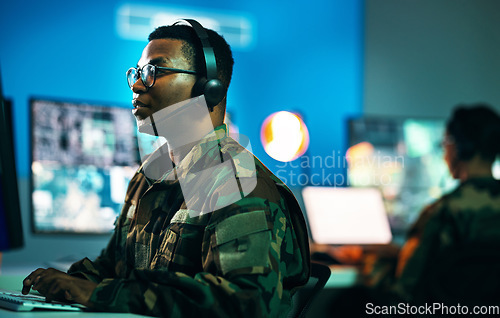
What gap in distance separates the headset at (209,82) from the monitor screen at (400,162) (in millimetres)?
1825

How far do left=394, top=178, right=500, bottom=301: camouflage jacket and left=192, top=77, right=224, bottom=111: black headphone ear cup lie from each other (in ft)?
3.23

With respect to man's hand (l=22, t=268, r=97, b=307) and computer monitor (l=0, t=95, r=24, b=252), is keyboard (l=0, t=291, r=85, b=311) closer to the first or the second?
man's hand (l=22, t=268, r=97, b=307)

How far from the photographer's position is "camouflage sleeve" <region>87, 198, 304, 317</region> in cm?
80

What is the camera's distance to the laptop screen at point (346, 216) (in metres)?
2.45

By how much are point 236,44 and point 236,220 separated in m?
1.98

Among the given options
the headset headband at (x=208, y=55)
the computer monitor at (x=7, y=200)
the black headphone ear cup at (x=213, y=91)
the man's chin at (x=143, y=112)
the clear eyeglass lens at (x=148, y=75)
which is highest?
the headset headband at (x=208, y=55)

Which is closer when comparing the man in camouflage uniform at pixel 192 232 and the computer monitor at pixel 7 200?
the man in camouflage uniform at pixel 192 232

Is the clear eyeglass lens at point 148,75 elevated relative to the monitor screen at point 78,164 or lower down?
elevated

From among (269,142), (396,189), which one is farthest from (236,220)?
(396,189)

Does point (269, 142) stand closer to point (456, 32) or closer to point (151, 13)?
point (151, 13)

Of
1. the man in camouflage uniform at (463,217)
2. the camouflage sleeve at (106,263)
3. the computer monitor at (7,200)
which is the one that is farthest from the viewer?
the man in camouflage uniform at (463,217)

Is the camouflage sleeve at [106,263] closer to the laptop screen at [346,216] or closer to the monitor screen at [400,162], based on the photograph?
the laptop screen at [346,216]

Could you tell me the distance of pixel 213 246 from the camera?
0.85 m

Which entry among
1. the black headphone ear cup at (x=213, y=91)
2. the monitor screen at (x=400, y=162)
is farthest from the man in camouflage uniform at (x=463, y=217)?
the black headphone ear cup at (x=213, y=91)
